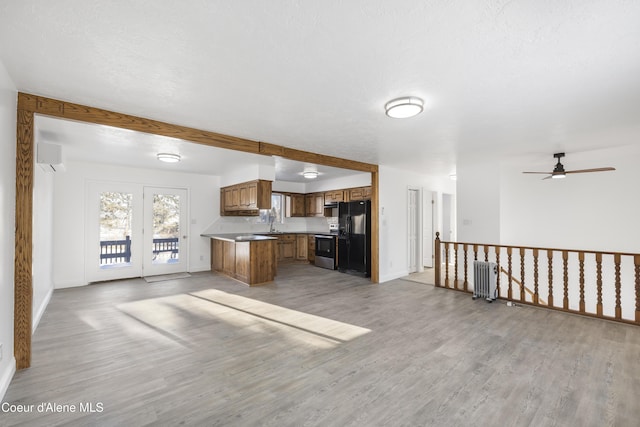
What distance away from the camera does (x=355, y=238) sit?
6.66 metres

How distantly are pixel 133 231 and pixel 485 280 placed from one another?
23.7ft

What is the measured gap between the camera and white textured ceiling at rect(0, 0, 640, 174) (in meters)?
1.49

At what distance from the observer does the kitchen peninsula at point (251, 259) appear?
5656 millimetres

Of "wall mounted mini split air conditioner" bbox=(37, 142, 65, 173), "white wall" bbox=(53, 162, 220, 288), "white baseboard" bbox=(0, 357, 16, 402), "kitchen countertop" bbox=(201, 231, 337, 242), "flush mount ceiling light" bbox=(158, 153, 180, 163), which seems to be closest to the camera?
"white baseboard" bbox=(0, 357, 16, 402)

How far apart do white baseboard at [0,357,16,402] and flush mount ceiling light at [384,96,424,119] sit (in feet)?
12.9

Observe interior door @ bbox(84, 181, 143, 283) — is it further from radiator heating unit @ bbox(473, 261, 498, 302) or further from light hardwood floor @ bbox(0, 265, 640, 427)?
radiator heating unit @ bbox(473, 261, 498, 302)

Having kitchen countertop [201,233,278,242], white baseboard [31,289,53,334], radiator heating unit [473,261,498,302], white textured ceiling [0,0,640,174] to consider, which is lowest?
white baseboard [31,289,53,334]

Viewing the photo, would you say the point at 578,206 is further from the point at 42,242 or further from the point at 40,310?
the point at 42,242

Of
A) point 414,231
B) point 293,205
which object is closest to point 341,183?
point 293,205

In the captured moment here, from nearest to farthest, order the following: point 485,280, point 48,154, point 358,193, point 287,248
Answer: point 48,154 → point 485,280 → point 358,193 → point 287,248

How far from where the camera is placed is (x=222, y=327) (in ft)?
11.4

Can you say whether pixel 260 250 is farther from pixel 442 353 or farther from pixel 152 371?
pixel 442 353

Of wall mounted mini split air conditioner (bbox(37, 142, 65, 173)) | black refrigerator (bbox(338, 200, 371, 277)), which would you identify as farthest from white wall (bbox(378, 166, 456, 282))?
wall mounted mini split air conditioner (bbox(37, 142, 65, 173))

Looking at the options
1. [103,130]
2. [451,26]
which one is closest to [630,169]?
[451,26]
